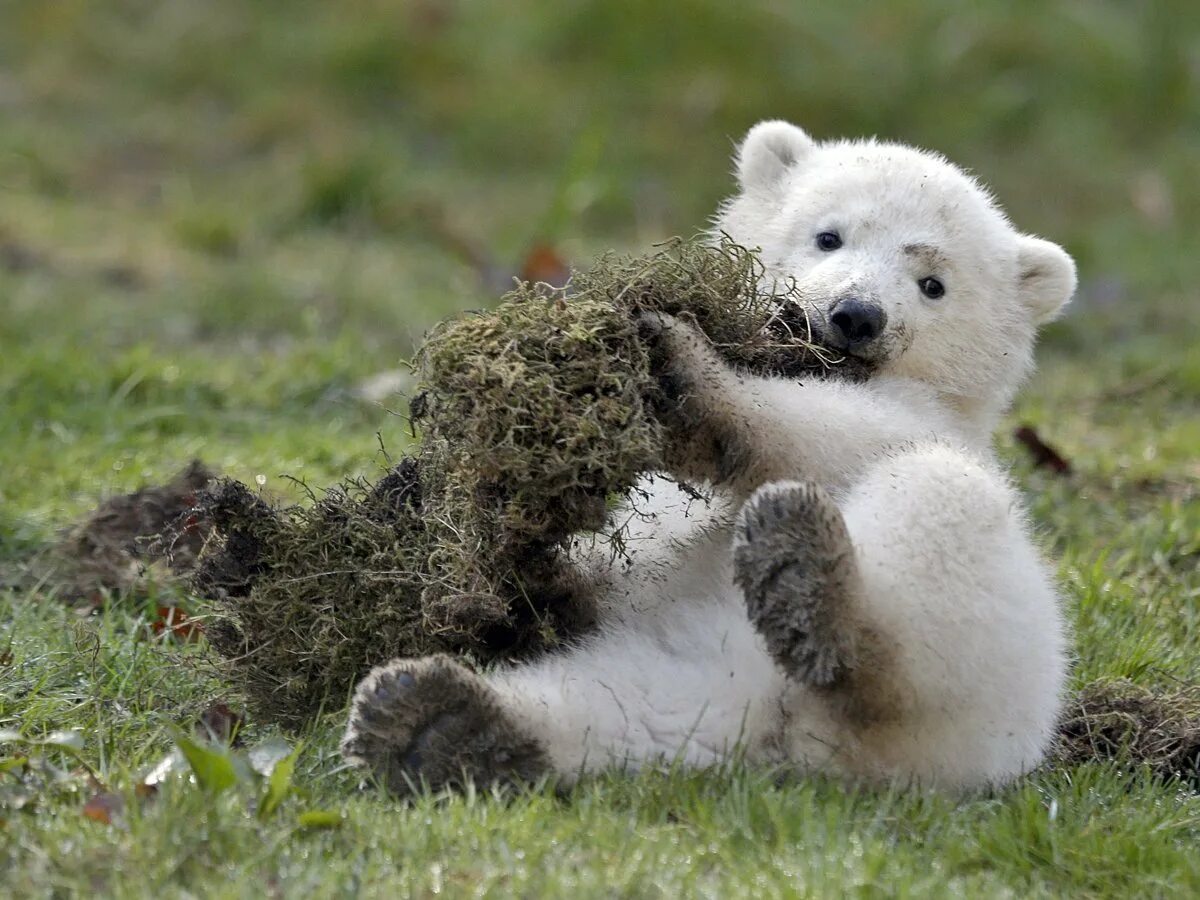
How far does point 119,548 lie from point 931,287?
2.75 metres

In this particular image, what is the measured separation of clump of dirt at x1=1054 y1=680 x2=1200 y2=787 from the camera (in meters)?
4.22

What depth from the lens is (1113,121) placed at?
41.8 feet

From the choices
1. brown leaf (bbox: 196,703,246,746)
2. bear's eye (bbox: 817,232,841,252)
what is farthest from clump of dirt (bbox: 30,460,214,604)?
bear's eye (bbox: 817,232,841,252)

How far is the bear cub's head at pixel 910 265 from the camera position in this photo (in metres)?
4.28

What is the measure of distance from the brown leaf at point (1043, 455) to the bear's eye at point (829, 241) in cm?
227

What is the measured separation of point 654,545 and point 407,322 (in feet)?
15.3

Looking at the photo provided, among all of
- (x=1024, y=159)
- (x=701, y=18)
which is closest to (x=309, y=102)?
(x=701, y=18)

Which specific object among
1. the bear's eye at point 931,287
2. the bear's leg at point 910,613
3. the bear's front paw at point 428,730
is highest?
the bear's eye at point 931,287

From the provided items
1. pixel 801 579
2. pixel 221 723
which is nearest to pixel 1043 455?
pixel 801 579

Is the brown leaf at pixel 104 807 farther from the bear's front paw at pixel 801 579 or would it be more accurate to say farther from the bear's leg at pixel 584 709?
the bear's front paw at pixel 801 579

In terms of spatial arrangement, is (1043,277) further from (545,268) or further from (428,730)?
(545,268)

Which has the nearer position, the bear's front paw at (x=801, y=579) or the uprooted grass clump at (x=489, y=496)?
the bear's front paw at (x=801, y=579)

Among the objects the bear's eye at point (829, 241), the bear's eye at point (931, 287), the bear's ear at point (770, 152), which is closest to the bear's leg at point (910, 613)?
the bear's eye at point (931, 287)

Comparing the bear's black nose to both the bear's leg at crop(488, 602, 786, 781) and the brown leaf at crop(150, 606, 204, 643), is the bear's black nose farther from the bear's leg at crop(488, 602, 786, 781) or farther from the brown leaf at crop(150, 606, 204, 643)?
the brown leaf at crop(150, 606, 204, 643)
